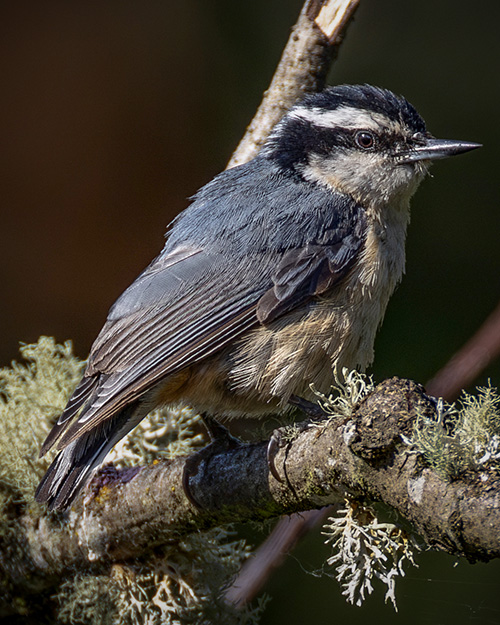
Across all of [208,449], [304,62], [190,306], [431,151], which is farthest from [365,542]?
[304,62]

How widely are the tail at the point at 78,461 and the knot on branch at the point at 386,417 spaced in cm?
74

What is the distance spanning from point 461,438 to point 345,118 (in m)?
1.28

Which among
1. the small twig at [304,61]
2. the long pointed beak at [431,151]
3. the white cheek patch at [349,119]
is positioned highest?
the small twig at [304,61]

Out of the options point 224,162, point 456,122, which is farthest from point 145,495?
point 456,122

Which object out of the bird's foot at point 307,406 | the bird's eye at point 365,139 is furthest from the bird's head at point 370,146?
the bird's foot at point 307,406

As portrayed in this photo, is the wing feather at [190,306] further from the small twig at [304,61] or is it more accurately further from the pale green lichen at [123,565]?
the small twig at [304,61]

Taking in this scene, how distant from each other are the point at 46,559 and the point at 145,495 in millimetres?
322

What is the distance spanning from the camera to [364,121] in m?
2.21

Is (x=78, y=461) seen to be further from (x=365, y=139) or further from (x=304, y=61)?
(x=304, y=61)

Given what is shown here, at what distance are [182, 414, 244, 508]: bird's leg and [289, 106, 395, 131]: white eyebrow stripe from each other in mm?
907

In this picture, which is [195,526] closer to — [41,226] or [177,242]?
[177,242]

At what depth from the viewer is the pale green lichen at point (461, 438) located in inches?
45.9

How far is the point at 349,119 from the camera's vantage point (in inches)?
87.7

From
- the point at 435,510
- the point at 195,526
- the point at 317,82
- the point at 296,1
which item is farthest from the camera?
the point at 296,1
